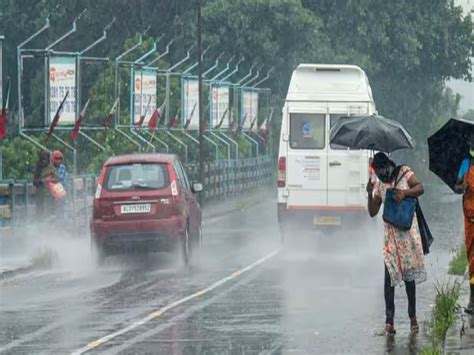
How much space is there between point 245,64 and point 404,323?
51.7 m

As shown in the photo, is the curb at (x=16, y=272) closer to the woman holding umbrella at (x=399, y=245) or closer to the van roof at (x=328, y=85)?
the van roof at (x=328, y=85)

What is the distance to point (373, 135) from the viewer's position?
1587cm

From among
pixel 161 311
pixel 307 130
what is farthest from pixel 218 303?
pixel 307 130

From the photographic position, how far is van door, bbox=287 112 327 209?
1120 inches

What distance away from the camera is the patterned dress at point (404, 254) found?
575 inches

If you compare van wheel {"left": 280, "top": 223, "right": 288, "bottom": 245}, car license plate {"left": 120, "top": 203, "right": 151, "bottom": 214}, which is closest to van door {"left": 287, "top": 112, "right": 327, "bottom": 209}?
van wheel {"left": 280, "top": 223, "right": 288, "bottom": 245}

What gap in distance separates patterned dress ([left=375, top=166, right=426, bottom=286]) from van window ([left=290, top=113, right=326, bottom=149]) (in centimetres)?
1407

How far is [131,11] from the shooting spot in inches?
2702

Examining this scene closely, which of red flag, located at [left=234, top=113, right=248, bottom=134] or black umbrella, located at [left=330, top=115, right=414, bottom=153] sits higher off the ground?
black umbrella, located at [left=330, top=115, right=414, bottom=153]

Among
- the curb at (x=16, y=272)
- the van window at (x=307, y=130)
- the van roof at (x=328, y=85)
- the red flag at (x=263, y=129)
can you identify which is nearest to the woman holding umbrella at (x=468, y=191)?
the curb at (x=16, y=272)

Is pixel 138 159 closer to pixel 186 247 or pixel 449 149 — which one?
pixel 186 247

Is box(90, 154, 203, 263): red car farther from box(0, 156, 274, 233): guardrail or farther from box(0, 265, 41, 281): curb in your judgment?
box(0, 156, 274, 233): guardrail

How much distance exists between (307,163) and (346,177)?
80 centimetres

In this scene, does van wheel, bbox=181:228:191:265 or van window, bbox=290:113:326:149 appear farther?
van window, bbox=290:113:326:149
